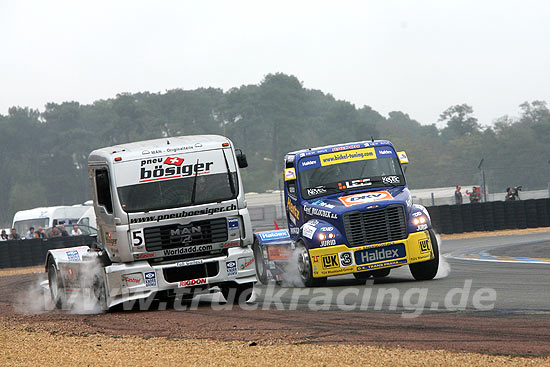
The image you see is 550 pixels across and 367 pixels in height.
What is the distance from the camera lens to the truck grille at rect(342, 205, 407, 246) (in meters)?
13.6

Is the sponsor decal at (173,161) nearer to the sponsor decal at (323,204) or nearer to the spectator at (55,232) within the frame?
the sponsor decal at (323,204)

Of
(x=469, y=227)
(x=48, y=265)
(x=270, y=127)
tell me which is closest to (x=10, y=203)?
(x=270, y=127)

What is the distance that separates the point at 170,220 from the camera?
1226cm

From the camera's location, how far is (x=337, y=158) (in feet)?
48.1

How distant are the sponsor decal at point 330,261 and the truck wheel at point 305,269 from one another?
0.98 ft

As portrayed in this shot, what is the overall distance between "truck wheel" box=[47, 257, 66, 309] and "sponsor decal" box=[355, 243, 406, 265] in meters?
4.75

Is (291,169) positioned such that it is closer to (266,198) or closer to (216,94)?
(266,198)

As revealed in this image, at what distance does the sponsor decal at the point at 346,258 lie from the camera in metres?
13.6

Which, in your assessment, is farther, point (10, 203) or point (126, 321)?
point (10, 203)

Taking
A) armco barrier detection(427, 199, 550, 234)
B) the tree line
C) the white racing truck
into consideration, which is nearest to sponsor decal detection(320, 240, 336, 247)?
the white racing truck

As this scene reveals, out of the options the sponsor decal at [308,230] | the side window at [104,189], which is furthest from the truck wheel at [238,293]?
the side window at [104,189]

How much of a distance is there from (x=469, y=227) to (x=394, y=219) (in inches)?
698

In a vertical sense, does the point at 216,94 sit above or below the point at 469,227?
above

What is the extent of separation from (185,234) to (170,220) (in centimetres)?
29
